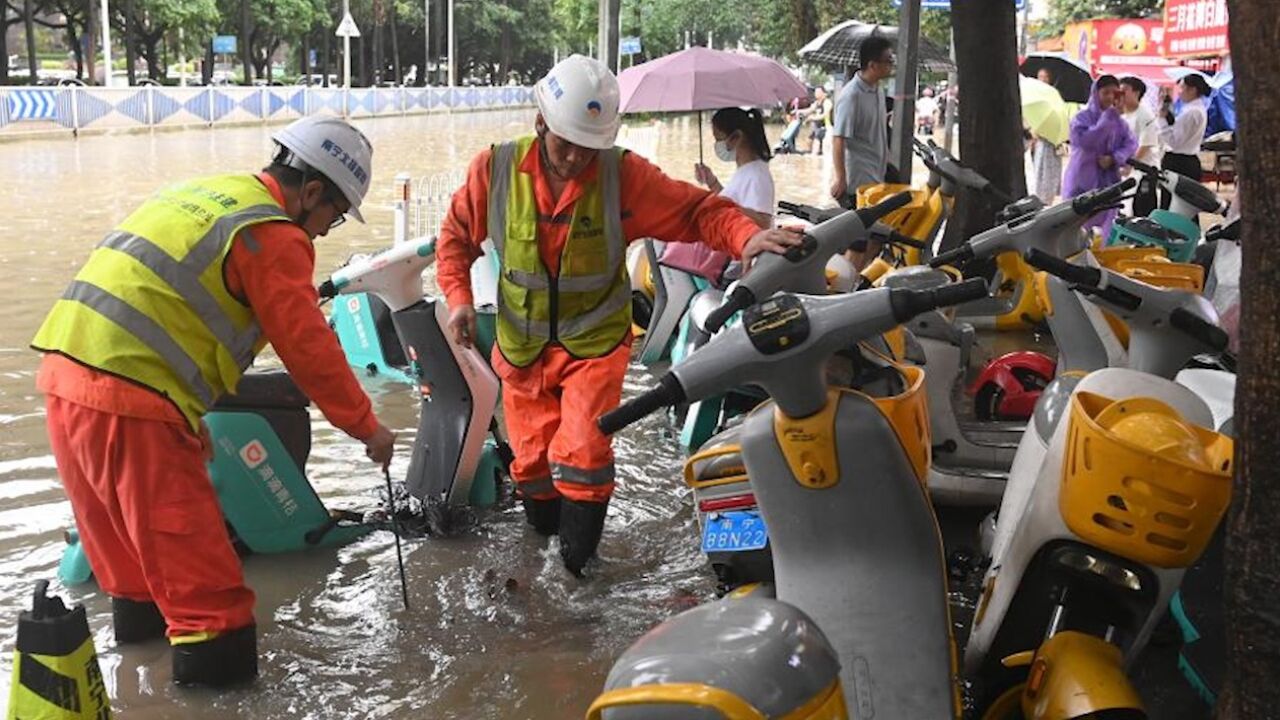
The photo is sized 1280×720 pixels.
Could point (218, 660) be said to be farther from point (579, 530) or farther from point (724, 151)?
point (724, 151)

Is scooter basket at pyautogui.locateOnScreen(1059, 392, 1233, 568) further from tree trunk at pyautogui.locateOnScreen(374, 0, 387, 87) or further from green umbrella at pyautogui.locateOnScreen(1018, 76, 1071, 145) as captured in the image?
tree trunk at pyautogui.locateOnScreen(374, 0, 387, 87)

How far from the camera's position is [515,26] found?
245 feet

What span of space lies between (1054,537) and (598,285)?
2.16m

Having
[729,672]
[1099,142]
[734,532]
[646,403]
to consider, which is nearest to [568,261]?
[734,532]

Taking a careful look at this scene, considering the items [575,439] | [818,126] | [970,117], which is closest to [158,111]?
[818,126]

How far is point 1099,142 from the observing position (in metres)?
11.3

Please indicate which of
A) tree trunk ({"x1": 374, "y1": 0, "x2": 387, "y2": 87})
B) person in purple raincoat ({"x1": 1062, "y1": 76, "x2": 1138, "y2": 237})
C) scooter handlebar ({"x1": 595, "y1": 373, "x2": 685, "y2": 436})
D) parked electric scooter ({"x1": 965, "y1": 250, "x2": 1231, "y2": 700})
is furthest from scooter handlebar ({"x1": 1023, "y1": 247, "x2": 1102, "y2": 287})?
tree trunk ({"x1": 374, "y1": 0, "x2": 387, "y2": 87})

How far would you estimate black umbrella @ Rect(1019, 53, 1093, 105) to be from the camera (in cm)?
1505

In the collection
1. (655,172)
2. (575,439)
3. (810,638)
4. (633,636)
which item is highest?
(655,172)

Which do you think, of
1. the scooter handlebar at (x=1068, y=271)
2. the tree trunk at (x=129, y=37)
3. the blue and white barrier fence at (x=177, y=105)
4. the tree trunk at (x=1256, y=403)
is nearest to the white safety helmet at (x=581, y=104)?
the scooter handlebar at (x=1068, y=271)

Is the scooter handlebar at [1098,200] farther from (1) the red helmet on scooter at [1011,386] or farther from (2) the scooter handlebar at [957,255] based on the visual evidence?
(1) the red helmet on scooter at [1011,386]

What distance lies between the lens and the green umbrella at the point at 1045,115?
42.3 feet

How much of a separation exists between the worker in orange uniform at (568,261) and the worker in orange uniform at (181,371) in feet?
3.12

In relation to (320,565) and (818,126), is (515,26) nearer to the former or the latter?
(818,126)
